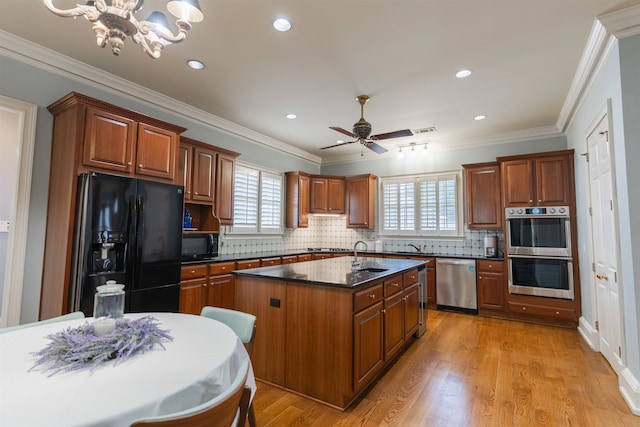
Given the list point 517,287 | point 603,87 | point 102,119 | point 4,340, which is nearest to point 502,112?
point 603,87

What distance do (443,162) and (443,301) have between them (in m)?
2.57

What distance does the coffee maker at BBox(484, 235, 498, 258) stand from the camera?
5102 millimetres

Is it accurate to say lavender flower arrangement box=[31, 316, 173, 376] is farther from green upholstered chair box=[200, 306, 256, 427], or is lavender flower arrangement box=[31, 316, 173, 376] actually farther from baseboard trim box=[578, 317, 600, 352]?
baseboard trim box=[578, 317, 600, 352]

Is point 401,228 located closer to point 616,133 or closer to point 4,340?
point 616,133

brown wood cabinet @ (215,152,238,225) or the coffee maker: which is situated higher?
brown wood cabinet @ (215,152,238,225)

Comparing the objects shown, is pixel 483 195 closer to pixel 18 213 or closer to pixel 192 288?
pixel 192 288

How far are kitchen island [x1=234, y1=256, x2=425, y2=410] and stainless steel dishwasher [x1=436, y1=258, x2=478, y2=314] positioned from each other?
7.93 feet

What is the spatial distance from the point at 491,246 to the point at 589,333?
5.60 ft

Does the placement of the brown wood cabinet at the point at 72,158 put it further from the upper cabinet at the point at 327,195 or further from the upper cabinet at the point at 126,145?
the upper cabinet at the point at 327,195

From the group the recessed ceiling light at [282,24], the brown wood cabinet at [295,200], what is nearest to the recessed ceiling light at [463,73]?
the recessed ceiling light at [282,24]

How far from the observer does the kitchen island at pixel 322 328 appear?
2365 mm

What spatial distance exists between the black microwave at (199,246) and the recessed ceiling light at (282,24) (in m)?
2.85

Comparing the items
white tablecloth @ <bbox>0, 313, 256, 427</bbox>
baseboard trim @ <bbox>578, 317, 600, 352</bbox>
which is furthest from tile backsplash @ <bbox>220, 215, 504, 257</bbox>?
white tablecloth @ <bbox>0, 313, 256, 427</bbox>

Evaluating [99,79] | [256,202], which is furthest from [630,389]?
[99,79]
